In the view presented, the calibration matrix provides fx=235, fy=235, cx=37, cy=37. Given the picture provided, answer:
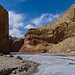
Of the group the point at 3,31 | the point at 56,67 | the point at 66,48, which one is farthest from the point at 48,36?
the point at 56,67

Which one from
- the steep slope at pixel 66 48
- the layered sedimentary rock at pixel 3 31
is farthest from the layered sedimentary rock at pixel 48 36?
the layered sedimentary rock at pixel 3 31

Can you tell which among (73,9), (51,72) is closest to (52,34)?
(73,9)

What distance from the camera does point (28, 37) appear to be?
102 m

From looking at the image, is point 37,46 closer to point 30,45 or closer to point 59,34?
point 30,45

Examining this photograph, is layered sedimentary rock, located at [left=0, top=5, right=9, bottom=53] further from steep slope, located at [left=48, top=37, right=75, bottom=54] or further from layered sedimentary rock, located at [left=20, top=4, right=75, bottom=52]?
layered sedimentary rock, located at [left=20, top=4, right=75, bottom=52]

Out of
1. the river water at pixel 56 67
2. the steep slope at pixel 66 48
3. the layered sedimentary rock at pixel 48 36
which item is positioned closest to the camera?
the river water at pixel 56 67

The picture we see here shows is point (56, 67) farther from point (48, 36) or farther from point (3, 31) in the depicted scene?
point (48, 36)

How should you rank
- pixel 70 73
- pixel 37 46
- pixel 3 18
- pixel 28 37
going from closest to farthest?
1. pixel 70 73
2. pixel 3 18
3. pixel 37 46
4. pixel 28 37

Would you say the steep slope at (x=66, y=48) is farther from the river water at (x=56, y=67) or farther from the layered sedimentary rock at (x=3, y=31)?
the river water at (x=56, y=67)

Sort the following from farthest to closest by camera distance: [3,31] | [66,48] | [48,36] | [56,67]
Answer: [48,36]
[66,48]
[3,31]
[56,67]

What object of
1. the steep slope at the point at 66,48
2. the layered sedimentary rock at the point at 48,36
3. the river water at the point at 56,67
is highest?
the layered sedimentary rock at the point at 48,36

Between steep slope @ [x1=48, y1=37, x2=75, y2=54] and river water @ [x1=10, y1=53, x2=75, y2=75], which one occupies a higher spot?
steep slope @ [x1=48, y1=37, x2=75, y2=54]

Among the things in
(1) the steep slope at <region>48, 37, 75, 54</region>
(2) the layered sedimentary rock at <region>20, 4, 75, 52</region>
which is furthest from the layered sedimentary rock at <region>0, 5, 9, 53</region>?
(2) the layered sedimentary rock at <region>20, 4, 75, 52</region>

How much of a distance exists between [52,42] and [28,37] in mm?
11452
